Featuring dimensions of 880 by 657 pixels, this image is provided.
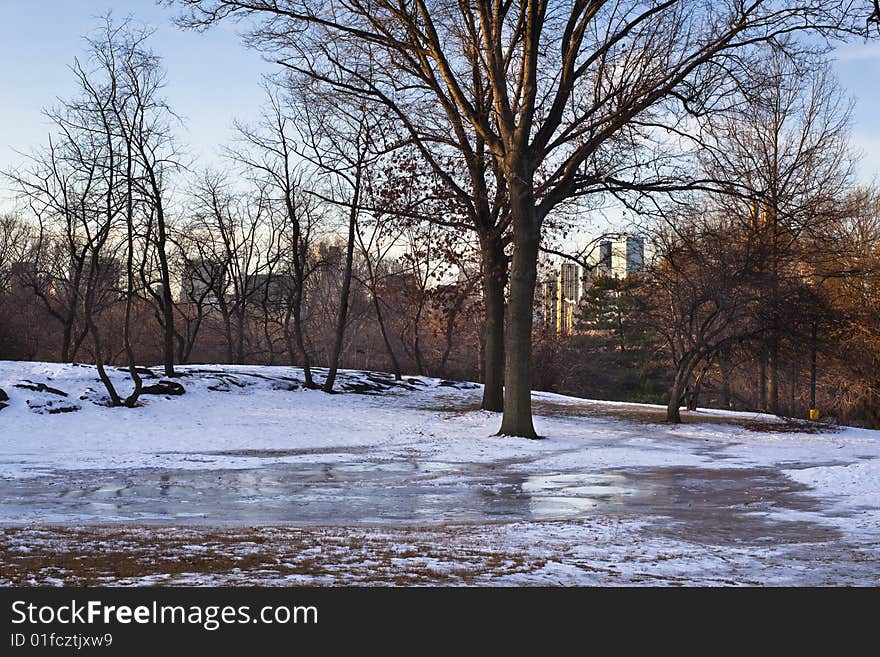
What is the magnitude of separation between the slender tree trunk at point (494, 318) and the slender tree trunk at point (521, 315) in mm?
4807

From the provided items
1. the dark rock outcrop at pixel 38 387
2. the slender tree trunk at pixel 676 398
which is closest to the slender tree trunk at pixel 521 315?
the slender tree trunk at pixel 676 398

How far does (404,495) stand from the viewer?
1165 centimetres

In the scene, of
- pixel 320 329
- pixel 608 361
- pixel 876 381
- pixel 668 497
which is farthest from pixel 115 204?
pixel 320 329

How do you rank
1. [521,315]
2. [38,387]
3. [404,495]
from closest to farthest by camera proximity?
1. [404,495]
2. [521,315]
3. [38,387]

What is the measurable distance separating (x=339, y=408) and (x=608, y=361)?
109 ft

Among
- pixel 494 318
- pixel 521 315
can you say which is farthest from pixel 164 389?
pixel 521 315

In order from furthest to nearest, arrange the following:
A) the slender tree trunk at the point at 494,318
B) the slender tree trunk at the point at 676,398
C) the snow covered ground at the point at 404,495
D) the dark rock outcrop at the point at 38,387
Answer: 1. the slender tree trunk at the point at 494,318
2. the slender tree trunk at the point at 676,398
3. the dark rock outcrop at the point at 38,387
4. the snow covered ground at the point at 404,495

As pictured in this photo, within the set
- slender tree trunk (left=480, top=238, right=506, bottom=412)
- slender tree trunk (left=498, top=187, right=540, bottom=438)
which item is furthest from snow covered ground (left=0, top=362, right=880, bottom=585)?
slender tree trunk (left=480, top=238, right=506, bottom=412)

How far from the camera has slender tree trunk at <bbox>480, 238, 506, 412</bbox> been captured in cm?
2527

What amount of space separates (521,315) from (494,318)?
17.7 ft

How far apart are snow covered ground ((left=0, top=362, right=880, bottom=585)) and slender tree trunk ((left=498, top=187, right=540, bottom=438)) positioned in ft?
2.48

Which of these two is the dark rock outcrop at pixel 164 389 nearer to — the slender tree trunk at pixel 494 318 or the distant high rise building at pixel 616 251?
the slender tree trunk at pixel 494 318

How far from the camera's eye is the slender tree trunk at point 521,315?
2003cm

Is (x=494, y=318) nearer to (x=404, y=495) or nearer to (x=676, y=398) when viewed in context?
(x=676, y=398)
